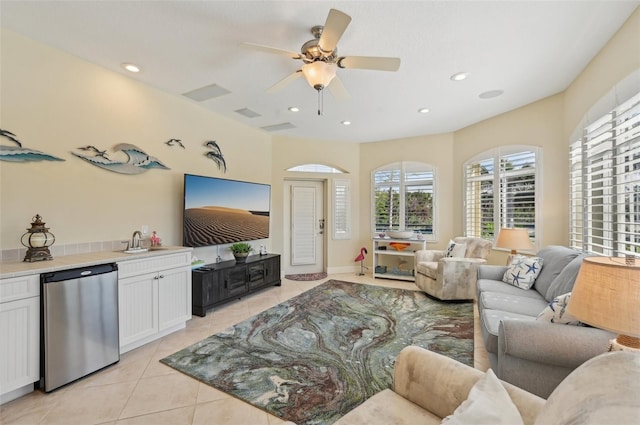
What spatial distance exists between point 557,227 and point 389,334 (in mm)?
2638

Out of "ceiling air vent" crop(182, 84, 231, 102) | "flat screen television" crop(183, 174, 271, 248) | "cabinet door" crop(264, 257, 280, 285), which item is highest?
"ceiling air vent" crop(182, 84, 231, 102)

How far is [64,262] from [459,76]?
4.14 metres

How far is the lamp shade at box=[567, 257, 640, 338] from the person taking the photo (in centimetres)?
113

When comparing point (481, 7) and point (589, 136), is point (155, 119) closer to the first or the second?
point (481, 7)

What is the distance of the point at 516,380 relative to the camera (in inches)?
70.5

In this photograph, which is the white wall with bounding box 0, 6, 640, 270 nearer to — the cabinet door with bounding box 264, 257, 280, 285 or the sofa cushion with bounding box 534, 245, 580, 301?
the sofa cushion with bounding box 534, 245, 580, 301

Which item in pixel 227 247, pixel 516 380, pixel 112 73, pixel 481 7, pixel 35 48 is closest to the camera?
pixel 516 380

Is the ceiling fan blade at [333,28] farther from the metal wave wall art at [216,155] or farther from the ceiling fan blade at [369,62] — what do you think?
the metal wave wall art at [216,155]

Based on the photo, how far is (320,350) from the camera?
273 centimetres

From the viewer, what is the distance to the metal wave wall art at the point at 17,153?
236cm

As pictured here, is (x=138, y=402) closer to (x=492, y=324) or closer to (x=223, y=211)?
Answer: (x=223, y=211)

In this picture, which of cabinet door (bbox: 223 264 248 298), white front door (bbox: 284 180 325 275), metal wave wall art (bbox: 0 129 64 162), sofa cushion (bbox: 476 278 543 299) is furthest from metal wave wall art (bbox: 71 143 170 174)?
sofa cushion (bbox: 476 278 543 299)

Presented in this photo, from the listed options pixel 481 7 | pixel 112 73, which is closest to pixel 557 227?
pixel 481 7

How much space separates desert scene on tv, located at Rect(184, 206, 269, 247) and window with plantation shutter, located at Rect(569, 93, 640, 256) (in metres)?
4.22
